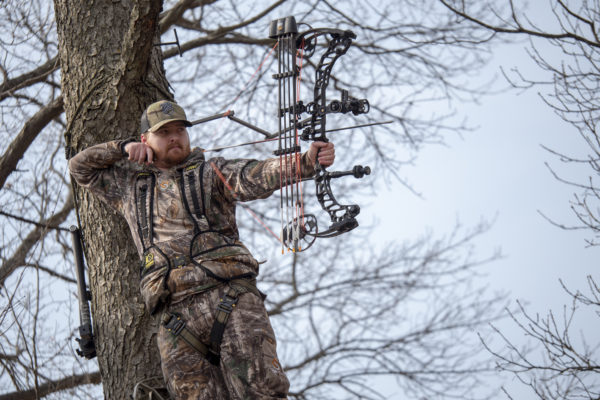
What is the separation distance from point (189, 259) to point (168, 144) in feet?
2.53

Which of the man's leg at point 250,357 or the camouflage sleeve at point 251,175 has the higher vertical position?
the camouflage sleeve at point 251,175

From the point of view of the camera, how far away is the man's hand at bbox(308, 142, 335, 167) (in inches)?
191

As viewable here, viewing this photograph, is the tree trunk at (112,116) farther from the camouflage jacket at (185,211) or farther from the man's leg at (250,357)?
the man's leg at (250,357)

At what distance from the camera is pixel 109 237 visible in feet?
19.6

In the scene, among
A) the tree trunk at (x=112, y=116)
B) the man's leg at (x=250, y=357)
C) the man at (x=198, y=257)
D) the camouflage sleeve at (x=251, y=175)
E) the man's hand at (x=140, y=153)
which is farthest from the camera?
the tree trunk at (x=112, y=116)

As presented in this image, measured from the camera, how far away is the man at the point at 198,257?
15.9 feet

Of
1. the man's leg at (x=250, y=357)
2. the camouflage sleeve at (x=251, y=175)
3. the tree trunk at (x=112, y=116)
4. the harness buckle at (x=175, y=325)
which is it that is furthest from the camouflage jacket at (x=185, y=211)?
the tree trunk at (x=112, y=116)

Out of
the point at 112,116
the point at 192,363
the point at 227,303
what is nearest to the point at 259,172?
the point at 227,303

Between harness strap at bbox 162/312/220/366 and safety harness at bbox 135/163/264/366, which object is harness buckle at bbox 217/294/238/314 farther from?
harness strap at bbox 162/312/220/366

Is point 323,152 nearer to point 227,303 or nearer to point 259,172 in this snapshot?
point 259,172

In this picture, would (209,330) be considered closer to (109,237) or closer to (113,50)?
(109,237)

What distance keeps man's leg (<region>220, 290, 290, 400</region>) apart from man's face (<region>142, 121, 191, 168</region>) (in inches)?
39.3

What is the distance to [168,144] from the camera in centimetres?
536

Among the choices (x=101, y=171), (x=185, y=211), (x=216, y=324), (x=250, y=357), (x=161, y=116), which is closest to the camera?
(x=250, y=357)
